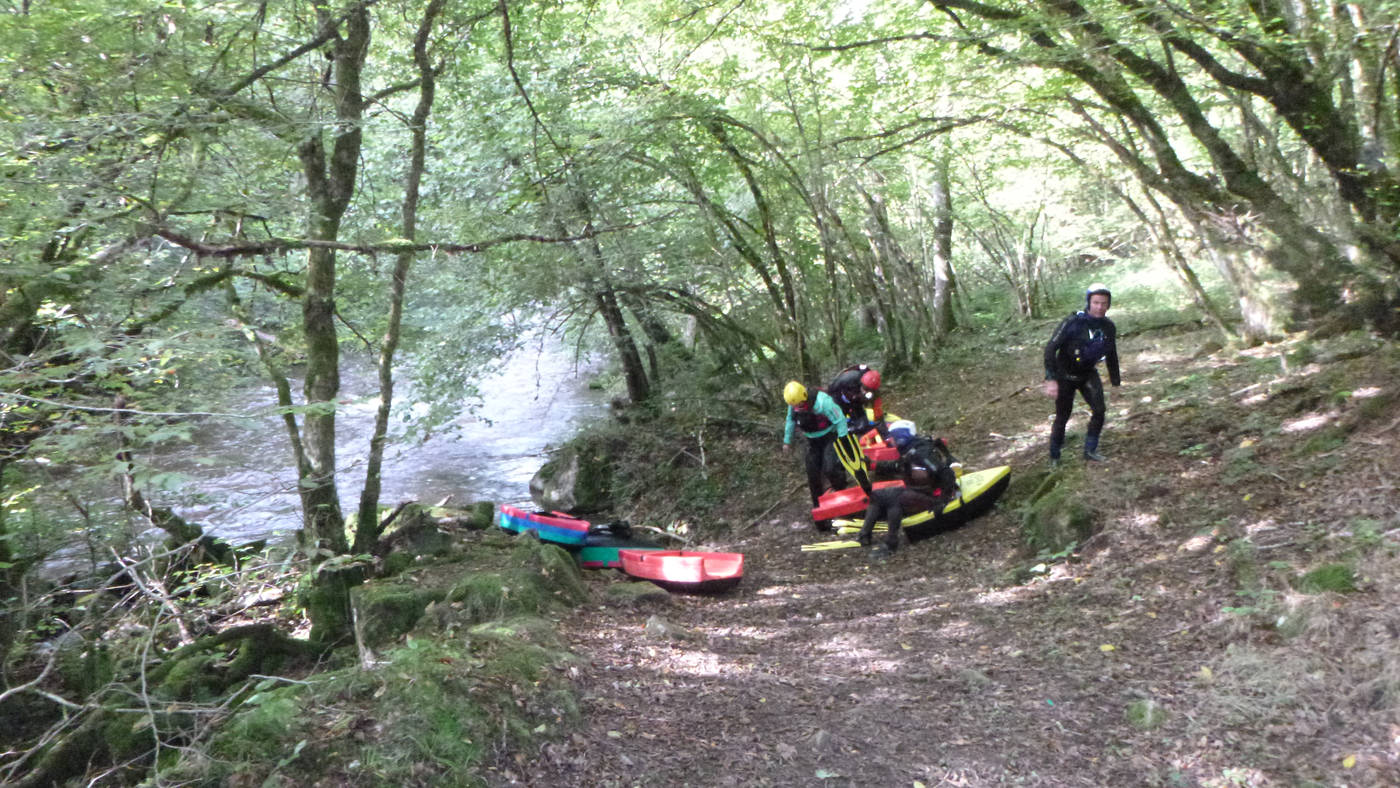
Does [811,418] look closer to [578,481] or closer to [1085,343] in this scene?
[1085,343]

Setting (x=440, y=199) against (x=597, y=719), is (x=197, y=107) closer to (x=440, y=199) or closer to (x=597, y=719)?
(x=597, y=719)

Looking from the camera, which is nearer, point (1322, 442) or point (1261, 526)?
point (1261, 526)

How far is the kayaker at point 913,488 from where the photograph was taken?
A: 7.73m

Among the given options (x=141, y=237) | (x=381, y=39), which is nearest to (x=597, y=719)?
(x=141, y=237)

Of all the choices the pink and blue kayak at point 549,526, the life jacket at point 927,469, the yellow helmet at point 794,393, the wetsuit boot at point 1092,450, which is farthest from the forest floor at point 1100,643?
the yellow helmet at point 794,393

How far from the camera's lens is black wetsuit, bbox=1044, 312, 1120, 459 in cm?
711

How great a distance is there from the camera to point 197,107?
4.94 metres

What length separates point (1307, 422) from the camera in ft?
20.6

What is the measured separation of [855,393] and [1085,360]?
7.92 feet

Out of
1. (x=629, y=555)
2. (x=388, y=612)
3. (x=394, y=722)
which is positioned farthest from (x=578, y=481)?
(x=394, y=722)

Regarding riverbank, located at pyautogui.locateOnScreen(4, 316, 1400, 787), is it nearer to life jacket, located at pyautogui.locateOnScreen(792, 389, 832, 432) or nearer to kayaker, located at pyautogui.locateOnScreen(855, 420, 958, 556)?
kayaker, located at pyautogui.locateOnScreen(855, 420, 958, 556)

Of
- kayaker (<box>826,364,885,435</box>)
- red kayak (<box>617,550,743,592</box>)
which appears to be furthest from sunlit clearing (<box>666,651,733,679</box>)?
kayaker (<box>826,364,885,435</box>)

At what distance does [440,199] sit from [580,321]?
275 cm

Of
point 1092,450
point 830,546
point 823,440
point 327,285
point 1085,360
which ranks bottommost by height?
point 830,546
